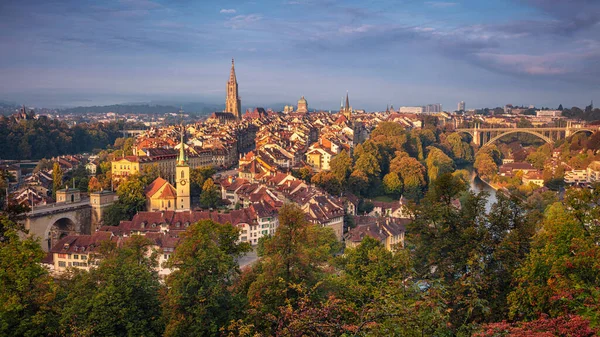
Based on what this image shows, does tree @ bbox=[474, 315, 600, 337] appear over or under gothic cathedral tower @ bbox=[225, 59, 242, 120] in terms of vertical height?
under

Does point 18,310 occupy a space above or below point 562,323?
below

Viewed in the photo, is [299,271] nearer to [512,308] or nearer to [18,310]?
[512,308]

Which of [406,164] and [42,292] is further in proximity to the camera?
[406,164]

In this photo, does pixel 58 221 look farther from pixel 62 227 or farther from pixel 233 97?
pixel 233 97

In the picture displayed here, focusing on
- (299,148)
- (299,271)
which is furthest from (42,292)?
(299,148)

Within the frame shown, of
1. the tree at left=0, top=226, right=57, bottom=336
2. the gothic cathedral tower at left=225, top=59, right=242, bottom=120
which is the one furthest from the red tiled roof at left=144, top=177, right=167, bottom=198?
the gothic cathedral tower at left=225, top=59, right=242, bottom=120

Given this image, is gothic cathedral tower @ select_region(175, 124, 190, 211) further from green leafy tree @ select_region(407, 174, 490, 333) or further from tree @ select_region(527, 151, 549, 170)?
tree @ select_region(527, 151, 549, 170)
